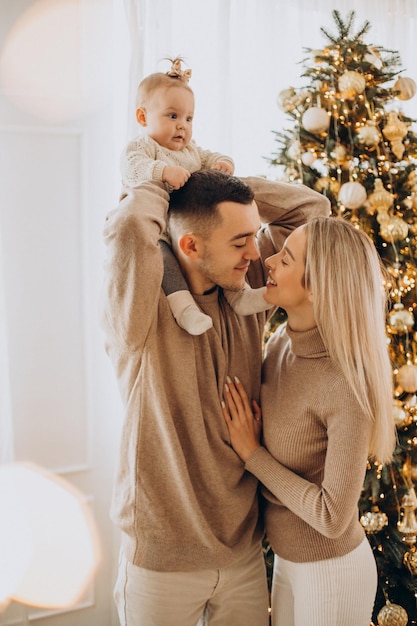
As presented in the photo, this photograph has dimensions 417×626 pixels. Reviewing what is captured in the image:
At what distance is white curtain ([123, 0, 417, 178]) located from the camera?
248 centimetres

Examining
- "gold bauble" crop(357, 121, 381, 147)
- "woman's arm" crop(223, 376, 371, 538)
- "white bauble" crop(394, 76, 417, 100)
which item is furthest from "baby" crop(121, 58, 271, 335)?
"white bauble" crop(394, 76, 417, 100)

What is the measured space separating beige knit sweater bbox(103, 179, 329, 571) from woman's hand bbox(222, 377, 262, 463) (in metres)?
0.02

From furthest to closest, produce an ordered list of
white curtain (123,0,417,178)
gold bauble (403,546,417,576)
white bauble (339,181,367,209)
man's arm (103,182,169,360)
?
white curtain (123,0,417,178) → gold bauble (403,546,417,576) → white bauble (339,181,367,209) → man's arm (103,182,169,360)

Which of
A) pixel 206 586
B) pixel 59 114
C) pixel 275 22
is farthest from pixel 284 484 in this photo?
pixel 275 22

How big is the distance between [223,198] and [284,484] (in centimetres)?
74

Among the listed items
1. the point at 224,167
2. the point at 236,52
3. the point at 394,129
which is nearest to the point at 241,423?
the point at 224,167

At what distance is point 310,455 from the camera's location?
159 centimetres

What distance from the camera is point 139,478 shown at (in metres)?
1.55

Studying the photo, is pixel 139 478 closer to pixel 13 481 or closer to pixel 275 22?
pixel 13 481

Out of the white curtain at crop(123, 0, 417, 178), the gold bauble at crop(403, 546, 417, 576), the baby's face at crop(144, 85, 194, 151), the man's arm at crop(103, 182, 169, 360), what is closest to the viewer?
the man's arm at crop(103, 182, 169, 360)

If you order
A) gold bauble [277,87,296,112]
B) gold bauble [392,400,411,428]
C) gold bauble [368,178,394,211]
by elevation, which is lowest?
gold bauble [392,400,411,428]

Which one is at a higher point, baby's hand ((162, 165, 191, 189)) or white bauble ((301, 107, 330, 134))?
white bauble ((301, 107, 330, 134))

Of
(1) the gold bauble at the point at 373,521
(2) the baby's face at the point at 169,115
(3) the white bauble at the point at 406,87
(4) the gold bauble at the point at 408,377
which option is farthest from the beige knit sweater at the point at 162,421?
(3) the white bauble at the point at 406,87

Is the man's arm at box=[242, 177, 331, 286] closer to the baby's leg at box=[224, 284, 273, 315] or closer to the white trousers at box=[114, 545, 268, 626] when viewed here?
the baby's leg at box=[224, 284, 273, 315]
